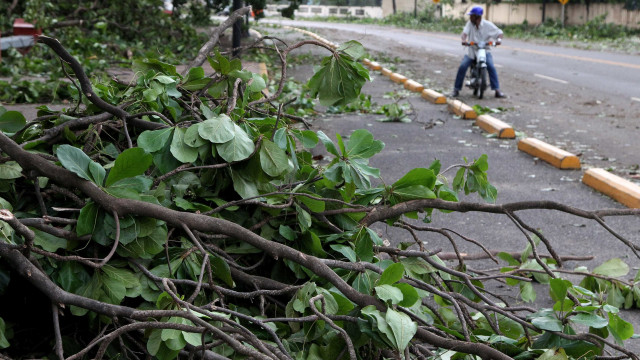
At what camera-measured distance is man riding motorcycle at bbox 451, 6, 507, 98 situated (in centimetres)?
1305

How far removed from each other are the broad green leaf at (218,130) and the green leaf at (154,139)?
0.13 m

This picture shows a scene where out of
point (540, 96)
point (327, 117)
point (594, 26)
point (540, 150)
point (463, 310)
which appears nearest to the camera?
point (463, 310)

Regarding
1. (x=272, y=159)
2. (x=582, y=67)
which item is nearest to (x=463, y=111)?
(x=272, y=159)

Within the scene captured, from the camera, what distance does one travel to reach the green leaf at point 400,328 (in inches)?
75.6

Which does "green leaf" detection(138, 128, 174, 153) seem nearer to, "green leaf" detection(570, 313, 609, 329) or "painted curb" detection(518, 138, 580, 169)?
"green leaf" detection(570, 313, 609, 329)

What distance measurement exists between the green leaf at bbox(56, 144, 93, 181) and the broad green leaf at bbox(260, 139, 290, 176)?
23.0 inches

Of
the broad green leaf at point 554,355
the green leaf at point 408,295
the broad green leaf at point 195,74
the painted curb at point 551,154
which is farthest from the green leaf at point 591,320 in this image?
the painted curb at point 551,154

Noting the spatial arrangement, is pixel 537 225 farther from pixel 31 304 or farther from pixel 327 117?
pixel 327 117

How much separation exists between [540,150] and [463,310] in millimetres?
5625

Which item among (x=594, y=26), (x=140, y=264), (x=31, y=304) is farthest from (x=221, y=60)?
(x=594, y=26)

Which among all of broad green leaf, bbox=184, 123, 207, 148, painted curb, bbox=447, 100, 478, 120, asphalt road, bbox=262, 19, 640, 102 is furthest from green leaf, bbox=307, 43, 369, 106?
asphalt road, bbox=262, 19, 640, 102

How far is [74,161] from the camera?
2131mm

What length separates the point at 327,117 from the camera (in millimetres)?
10312

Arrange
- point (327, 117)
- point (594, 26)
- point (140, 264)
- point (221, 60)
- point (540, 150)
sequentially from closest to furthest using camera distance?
point (140, 264), point (221, 60), point (540, 150), point (327, 117), point (594, 26)
